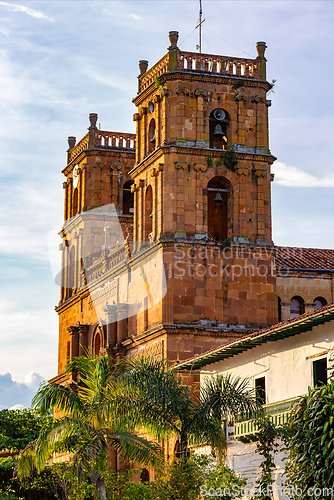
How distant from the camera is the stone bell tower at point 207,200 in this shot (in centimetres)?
4612

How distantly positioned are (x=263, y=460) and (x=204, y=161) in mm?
17922

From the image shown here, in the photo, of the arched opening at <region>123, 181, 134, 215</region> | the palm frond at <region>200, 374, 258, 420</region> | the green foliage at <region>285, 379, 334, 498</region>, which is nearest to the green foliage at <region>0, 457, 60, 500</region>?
the palm frond at <region>200, 374, 258, 420</region>

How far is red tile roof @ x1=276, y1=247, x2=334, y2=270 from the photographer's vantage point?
52.8 metres

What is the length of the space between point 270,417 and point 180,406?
2656 mm

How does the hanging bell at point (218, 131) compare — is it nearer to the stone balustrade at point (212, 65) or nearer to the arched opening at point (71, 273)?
the stone balustrade at point (212, 65)

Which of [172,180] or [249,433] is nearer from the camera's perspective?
[249,433]

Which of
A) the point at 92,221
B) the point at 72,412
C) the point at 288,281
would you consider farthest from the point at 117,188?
the point at 72,412

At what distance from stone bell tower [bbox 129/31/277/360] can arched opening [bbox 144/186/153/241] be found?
0.15 feet

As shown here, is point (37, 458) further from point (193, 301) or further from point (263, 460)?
point (193, 301)

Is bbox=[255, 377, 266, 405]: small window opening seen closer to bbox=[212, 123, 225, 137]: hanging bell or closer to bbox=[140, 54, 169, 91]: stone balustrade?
bbox=[212, 123, 225, 137]: hanging bell

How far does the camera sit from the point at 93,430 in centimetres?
3272

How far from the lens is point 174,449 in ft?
140

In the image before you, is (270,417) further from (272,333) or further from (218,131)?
(218,131)


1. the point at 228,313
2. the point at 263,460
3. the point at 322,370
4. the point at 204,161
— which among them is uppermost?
the point at 204,161
